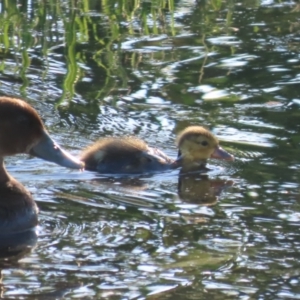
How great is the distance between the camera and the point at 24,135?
5.49 metres

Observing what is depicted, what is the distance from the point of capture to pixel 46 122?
692 cm

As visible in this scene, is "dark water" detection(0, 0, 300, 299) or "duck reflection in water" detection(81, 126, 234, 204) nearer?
"dark water" detection(0, 0, 300, 299)

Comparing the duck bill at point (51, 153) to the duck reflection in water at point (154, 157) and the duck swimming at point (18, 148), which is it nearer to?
the duck swimming at point (18, 148)

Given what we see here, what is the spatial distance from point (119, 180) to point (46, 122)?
0.90 metres

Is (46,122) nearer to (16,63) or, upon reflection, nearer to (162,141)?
(162,141)

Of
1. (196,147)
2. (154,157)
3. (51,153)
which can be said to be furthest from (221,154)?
(51,153)

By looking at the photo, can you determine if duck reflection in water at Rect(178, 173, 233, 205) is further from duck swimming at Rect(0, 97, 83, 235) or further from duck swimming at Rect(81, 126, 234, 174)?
duck swimming at Rect(0, 97, 83, 235)

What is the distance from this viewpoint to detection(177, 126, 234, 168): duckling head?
6586 mm

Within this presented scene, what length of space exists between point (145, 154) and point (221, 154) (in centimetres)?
43

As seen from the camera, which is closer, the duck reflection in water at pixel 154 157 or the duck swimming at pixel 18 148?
the duck swimming at pixel 18 148

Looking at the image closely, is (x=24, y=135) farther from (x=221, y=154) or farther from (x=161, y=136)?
(x=161, y=136)

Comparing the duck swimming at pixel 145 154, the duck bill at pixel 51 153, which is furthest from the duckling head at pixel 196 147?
the duck bill at pixel 51 153

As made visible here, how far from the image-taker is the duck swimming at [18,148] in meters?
5.28

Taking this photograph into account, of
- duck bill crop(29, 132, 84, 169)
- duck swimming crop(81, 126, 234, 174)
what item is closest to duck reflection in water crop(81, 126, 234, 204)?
duck swimming crop(81, 126, 234, 174)
